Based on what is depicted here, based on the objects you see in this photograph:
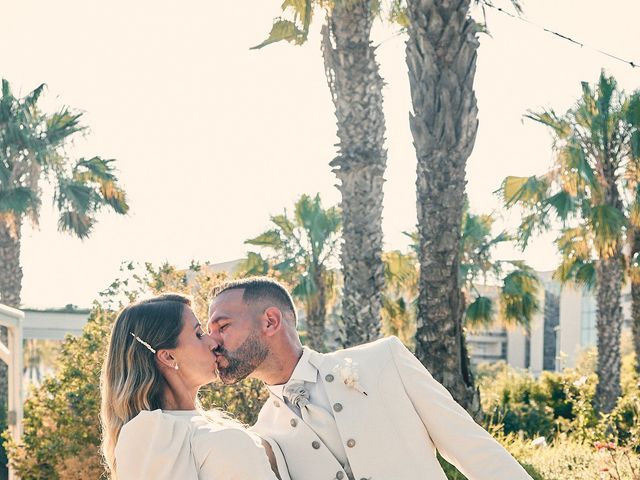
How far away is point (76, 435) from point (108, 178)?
1394cm

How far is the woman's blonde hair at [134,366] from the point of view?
427cm

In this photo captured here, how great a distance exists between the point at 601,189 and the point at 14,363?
1216 centimetres

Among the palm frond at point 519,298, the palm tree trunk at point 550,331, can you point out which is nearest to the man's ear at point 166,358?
the palm frond at point 519,298

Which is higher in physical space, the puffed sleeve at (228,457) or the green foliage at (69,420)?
the puffed sleeve at (228,457)

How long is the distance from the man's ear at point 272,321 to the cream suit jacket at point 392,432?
0.31 m

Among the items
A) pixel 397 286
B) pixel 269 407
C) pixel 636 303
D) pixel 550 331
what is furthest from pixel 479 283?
pixel 550 331

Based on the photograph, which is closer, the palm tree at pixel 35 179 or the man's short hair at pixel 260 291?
the man's short hair at pixel 260 291

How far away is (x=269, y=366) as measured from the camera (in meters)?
5.05

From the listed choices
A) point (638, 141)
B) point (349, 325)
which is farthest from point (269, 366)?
point (638, 141)

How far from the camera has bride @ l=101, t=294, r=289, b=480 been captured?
4.05 meters

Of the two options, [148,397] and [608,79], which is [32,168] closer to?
[608,79]

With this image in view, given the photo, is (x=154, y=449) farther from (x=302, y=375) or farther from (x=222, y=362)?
(x=302, y=375)

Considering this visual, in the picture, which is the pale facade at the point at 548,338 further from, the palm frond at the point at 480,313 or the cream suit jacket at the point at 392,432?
the cream suit jacket at the point at 392,432

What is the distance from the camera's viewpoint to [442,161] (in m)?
10.0
